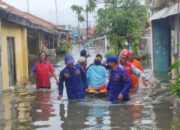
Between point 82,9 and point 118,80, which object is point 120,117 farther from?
point 82,9

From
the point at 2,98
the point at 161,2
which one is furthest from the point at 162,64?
the point at 2,98

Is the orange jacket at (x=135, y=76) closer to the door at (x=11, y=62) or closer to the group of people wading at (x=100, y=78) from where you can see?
the group of people wading at (x=100, y=78)

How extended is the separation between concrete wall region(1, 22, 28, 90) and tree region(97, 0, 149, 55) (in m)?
6.92

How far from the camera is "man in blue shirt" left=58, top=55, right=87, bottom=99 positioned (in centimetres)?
1233

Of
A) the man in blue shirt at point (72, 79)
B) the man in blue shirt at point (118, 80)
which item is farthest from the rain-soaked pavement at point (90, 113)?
the man in blue shirt at point (118, 80)

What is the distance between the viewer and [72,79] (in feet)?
40.6

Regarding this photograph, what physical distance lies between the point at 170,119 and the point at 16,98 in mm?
6125

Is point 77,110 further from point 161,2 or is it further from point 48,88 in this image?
point 161,2

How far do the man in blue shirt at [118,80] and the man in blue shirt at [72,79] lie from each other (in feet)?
3.59

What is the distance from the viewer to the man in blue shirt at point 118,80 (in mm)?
11344

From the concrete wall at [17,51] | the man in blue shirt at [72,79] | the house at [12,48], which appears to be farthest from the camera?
the concrete wall at [17,51]

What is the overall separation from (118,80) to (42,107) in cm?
250

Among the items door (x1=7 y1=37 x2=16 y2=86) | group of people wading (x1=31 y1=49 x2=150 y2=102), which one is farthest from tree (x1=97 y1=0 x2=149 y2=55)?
group of people wading (x1=31 y1=49 x2=150 y2=102)

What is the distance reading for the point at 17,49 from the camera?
21406 mm
